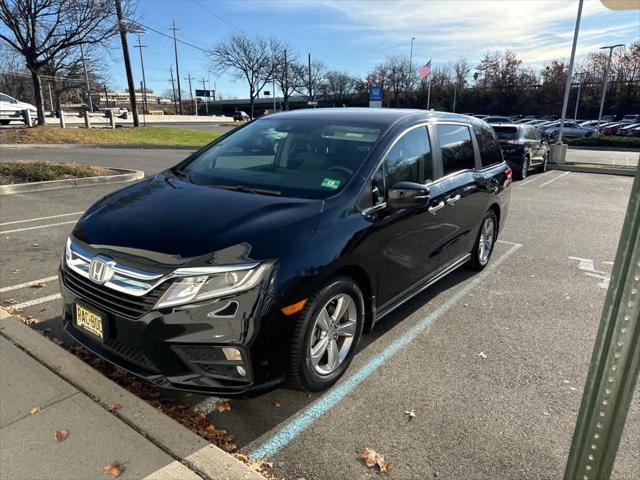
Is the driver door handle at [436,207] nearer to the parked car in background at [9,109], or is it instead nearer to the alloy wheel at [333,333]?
the alloy wheel at [333,333]

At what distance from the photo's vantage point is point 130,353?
2477 millimetres

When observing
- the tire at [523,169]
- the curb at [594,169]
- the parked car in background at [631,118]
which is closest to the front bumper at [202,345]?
the tire at [523,169]

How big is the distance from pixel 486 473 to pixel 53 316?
353 cm

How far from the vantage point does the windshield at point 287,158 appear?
3.17 metres

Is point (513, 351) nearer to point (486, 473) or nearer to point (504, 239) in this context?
point (486, 473)

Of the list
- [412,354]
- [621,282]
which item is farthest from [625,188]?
[621,282]

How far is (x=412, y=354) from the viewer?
11.4 ft

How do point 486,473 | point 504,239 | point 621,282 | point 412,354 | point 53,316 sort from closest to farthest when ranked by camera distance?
point 621,282 < point 486,473 < point 412,354 < point 53,316 < point 504,239

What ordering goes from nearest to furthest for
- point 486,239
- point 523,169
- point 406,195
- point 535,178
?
point 406,195, point 486,239, point 523,169, point 535,178

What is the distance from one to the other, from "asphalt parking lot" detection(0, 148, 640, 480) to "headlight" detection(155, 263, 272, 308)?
86 cm

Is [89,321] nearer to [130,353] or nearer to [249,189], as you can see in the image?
[130,353]

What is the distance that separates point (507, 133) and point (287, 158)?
11.7m

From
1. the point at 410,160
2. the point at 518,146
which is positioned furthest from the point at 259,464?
the point at 518,146

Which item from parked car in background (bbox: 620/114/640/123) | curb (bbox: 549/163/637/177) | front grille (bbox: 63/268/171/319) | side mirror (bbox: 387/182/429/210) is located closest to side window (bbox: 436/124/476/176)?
side mirror (bbox: 387/182/429/210)
